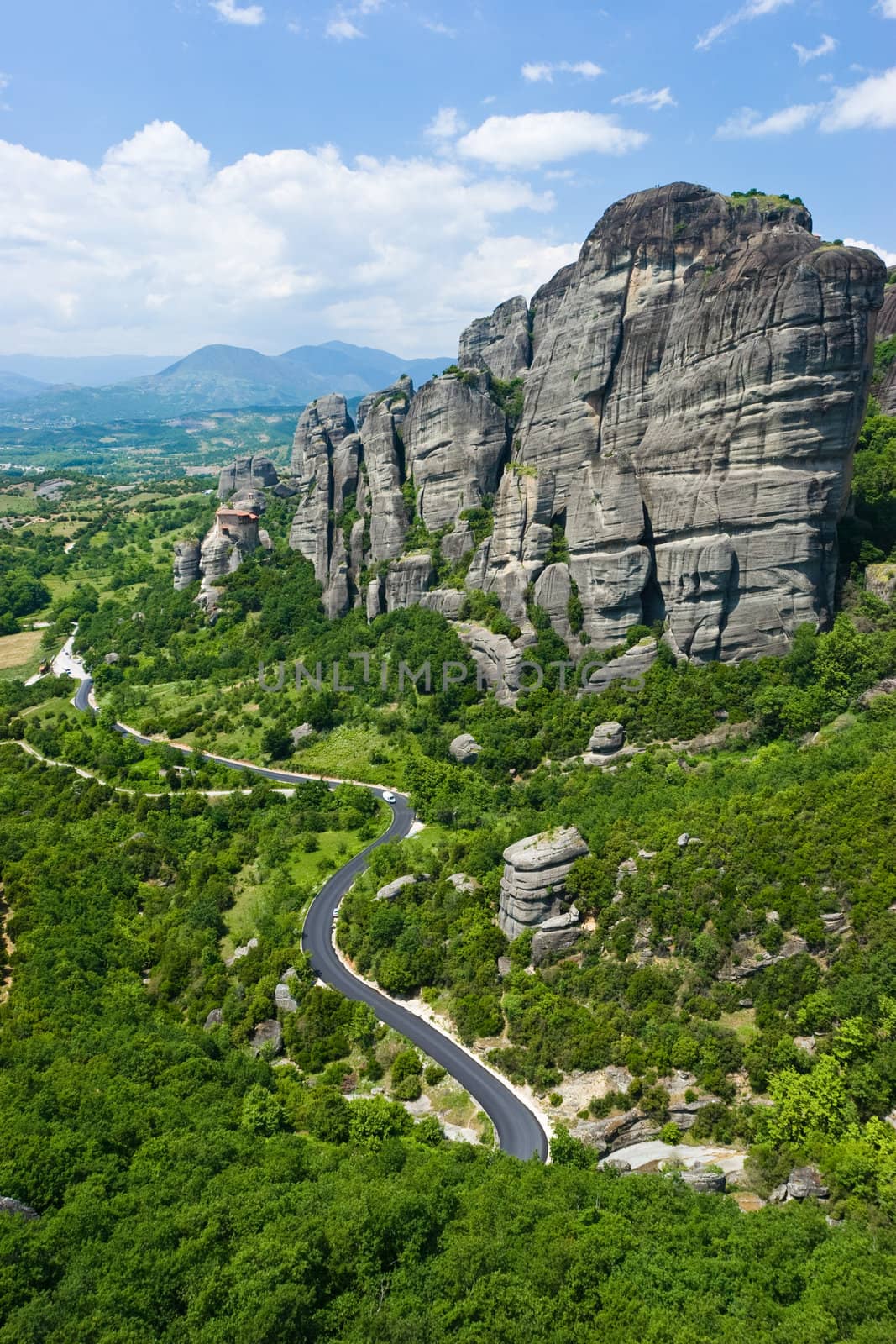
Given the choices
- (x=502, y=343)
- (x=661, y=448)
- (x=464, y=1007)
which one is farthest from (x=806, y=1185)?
(x=502, y=343)

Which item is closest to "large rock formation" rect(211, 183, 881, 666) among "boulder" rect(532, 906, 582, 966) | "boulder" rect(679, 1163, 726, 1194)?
"boulder" rect(532, 906, 582, 966)

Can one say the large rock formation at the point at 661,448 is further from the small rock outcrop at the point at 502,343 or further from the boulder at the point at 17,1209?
the boulder at the point at 17,1209

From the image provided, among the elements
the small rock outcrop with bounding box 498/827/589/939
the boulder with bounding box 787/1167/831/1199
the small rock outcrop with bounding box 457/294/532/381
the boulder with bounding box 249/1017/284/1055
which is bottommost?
the boulder with bounding box 249/1017/284/1055

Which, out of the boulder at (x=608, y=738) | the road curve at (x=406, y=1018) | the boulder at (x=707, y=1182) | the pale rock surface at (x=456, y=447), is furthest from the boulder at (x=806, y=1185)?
the pale rock surface at (x=456, y=447)

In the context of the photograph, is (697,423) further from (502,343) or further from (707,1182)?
(707,1182)

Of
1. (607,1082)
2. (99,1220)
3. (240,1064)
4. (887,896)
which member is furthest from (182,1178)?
(887,896)

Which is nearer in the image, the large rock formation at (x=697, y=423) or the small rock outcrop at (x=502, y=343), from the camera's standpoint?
the large rock formation at (x=697, y=423)

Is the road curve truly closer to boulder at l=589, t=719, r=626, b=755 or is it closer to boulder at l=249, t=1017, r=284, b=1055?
boulder at l=249, t=1017, r=284, b=1055
